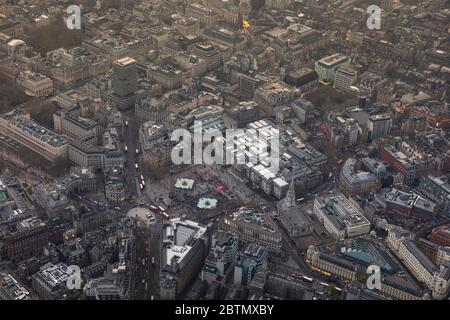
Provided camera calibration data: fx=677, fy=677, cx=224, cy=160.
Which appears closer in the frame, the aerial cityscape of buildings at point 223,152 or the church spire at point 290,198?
the aerial cityscape of buildings at point 223,152

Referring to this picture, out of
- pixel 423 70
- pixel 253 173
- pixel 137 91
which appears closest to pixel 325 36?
pixel 423 70

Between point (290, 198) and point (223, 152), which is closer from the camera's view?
point (290, 198)

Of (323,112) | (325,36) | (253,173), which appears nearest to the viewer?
(253,173)

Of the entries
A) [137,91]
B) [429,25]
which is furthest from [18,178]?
[429,25]

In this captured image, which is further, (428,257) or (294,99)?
(294,99)

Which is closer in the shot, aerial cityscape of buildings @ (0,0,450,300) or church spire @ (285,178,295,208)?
aerial cityscape of buildings @ (0,0,450,300)

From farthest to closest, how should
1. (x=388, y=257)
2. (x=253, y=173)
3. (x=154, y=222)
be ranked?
(x=253, y=173), (x=154, y=222), (x=388, y=257)

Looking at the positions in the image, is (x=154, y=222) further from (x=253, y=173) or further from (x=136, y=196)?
(x=253, y=173)

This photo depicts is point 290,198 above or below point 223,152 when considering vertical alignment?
above
